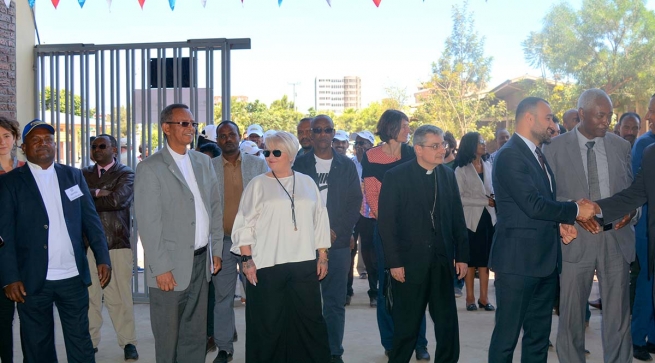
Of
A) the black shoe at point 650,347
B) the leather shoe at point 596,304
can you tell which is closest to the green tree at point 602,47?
the leather shoe at point 596,304

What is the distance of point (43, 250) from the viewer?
182 inches

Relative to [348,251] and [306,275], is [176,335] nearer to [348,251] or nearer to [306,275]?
[306,275]

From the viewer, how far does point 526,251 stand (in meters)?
4.82

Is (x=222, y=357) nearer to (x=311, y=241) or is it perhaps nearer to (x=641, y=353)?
(x=311, y=241)

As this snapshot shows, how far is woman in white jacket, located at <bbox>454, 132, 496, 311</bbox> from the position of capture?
315 inches

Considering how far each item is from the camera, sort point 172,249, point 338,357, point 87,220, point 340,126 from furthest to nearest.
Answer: point 340,126, point 338,357, point 87,220, point 172,249

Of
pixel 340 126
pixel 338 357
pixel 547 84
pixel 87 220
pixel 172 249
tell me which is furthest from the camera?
pixel 340 126

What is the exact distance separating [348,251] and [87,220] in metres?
2.18

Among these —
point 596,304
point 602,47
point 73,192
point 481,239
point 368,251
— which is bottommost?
point 596,304

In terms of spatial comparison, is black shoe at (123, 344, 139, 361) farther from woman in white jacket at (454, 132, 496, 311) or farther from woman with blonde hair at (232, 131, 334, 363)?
woman in white jacket at (454, 132, 496, 311)

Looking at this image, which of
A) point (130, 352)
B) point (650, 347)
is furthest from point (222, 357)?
point (650, 347)

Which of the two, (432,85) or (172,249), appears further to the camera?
(432,85)

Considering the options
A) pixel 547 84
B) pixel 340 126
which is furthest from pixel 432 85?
pixel 340 126

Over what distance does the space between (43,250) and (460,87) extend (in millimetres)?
40528
